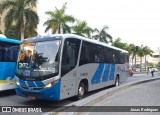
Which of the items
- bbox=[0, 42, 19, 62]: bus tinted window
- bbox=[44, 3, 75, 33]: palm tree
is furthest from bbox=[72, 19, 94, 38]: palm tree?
bbox=[0, 42, 19, 62]: bus tinted window

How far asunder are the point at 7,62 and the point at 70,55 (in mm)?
3700

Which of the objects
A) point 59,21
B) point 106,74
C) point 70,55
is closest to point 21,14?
point 59,21

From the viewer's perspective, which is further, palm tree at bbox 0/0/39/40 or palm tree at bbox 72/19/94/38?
palm tree at bbox 72/19/94/38

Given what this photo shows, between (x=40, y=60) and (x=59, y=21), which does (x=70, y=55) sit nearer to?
(x=40, y=60)

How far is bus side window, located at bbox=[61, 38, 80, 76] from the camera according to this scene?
11.3 metres

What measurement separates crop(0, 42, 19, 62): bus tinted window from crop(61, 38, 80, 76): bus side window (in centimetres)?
362

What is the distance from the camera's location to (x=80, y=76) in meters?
13.0

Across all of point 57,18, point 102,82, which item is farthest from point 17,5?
point 102,82

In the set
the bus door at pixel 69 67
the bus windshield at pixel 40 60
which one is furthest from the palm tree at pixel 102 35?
the bus windshield at pixel 40 60

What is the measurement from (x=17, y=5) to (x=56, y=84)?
27.1 metres

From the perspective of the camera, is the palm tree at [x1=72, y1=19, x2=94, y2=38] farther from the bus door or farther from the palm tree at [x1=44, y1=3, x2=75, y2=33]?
the bus door

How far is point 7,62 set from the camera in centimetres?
1385

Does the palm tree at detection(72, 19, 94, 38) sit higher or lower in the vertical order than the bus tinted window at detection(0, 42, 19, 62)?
higher

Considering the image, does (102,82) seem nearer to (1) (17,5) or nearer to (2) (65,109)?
(2) (65,109)
